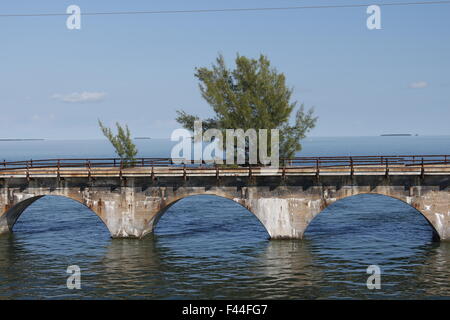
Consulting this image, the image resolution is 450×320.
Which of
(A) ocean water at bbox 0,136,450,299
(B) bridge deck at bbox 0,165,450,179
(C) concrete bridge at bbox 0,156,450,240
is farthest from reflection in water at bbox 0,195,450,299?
(B) bridge deck at bbox 0,165,450,179

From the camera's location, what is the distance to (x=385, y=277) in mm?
33000

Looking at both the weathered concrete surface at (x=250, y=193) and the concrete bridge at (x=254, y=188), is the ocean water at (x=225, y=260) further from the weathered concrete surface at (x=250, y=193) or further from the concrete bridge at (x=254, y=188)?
the concrete bridge at (x=254, y=188)

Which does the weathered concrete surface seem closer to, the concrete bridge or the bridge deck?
the concrete bridge

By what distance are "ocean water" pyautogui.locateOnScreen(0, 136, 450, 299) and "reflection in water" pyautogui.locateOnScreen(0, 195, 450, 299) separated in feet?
0.22

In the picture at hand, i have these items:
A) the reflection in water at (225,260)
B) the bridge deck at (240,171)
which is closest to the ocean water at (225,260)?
the reflection in water at (225,260)

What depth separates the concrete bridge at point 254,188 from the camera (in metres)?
39.1

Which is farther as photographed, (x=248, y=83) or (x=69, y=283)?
(x=248, y=83)

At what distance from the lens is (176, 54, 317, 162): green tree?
179 feet

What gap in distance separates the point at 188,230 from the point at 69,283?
18.0m

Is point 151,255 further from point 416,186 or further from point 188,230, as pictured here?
point 416,186

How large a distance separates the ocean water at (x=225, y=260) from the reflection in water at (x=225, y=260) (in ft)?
0.22

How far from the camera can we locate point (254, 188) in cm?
4059
